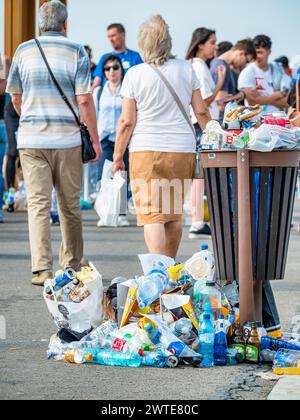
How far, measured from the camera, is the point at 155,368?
244 inches

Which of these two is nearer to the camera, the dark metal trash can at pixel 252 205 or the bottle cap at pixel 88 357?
the bottle cap at pixel 88 357

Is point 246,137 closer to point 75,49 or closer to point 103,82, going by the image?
point 75,49

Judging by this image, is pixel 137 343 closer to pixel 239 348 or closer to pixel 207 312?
pixel 207 312

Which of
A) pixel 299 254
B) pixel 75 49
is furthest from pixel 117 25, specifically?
pixel 75 49

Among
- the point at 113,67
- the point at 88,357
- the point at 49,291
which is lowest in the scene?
the point at 88,357

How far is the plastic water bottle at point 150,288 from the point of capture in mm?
6469

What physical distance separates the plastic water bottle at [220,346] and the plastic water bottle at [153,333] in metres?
0.30

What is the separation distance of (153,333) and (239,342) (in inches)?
19.3

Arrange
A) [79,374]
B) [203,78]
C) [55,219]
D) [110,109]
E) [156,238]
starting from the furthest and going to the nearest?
[110,109] → [55,219] → [203,78] → [156,238] → [79,374]

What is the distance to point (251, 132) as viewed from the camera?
6.54 m

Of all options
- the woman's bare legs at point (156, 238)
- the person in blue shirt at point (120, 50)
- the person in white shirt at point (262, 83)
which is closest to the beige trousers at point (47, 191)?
the woman's bare legs at point (156, 238)

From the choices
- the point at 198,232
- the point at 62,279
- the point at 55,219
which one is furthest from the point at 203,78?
the point at 62,279

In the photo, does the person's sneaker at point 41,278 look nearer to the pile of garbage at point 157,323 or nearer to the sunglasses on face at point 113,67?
the pile of garbage at point 157,323
